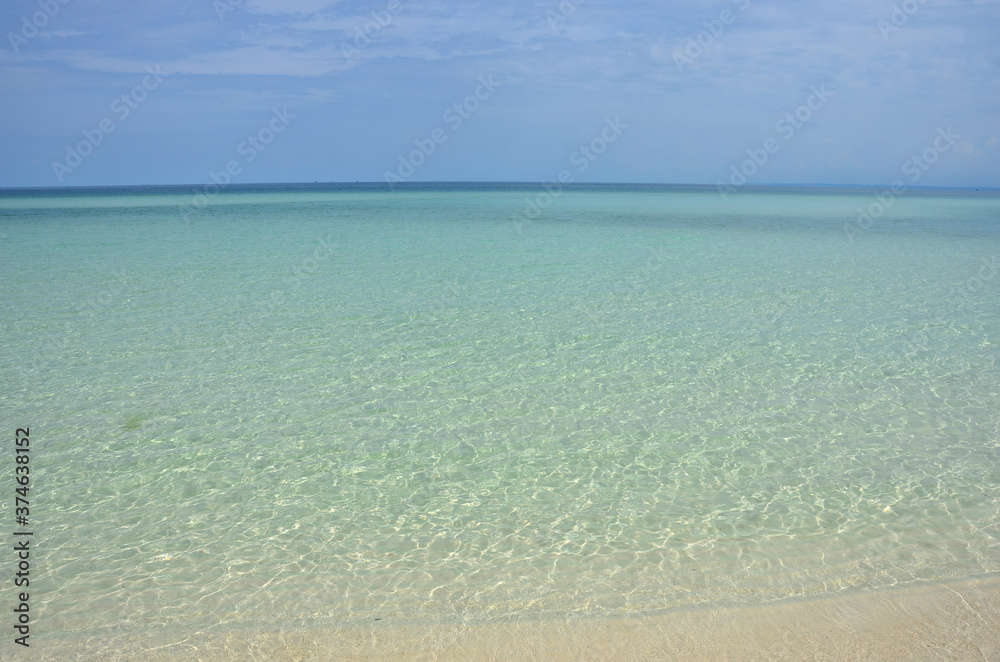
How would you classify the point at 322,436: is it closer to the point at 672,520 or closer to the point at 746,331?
the point at 672,520

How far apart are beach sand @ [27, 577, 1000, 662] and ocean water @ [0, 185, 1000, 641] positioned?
0.11 m

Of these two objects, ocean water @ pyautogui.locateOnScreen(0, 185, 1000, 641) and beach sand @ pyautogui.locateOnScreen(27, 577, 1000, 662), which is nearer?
beach sand @ pyautogui.locateOnScreen(27, 577, 1000, 662)

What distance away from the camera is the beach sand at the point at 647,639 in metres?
3.25

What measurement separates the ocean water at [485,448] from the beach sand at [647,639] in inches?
4.3

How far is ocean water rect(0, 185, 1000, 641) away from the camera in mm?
3789

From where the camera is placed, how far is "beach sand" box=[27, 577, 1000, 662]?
3248 mm

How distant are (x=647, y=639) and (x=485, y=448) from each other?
240 centimetres

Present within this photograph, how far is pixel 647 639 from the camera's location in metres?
3.35

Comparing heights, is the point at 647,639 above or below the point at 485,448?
above

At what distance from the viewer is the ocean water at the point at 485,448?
379 cm

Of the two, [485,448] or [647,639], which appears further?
[485,448]

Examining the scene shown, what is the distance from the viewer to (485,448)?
5.52 meters

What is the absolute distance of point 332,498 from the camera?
4.71 meters

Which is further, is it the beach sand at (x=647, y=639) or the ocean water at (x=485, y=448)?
the ocean water at (x=485, y=448)
